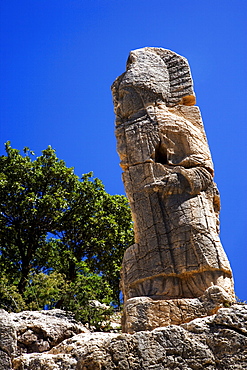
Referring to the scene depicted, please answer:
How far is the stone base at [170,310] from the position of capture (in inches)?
351

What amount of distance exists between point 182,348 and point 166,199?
484 centimetres

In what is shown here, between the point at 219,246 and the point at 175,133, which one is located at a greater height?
the point at 175,133

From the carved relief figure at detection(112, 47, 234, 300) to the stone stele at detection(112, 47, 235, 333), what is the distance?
0.02 m

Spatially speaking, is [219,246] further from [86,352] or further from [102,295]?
[102,295]

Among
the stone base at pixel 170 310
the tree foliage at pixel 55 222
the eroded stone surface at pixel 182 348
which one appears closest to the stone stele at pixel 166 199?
the stone base at pixel 170 310

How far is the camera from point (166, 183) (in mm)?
10844

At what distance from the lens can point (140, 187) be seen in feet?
36.4

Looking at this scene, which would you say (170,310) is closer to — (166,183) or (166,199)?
(166,199)

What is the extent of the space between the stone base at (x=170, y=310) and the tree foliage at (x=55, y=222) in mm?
9231

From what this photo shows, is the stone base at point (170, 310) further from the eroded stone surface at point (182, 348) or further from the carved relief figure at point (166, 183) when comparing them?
the eroded stone surface at point (182, 348)

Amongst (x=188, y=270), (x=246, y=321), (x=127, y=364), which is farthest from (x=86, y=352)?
(x=188, y=270)

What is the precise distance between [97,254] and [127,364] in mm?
14376

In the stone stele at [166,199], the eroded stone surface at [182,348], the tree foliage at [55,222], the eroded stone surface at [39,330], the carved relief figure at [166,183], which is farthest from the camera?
the tree foliage at [55,222]

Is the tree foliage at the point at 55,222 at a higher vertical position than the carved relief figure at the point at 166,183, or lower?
higher
